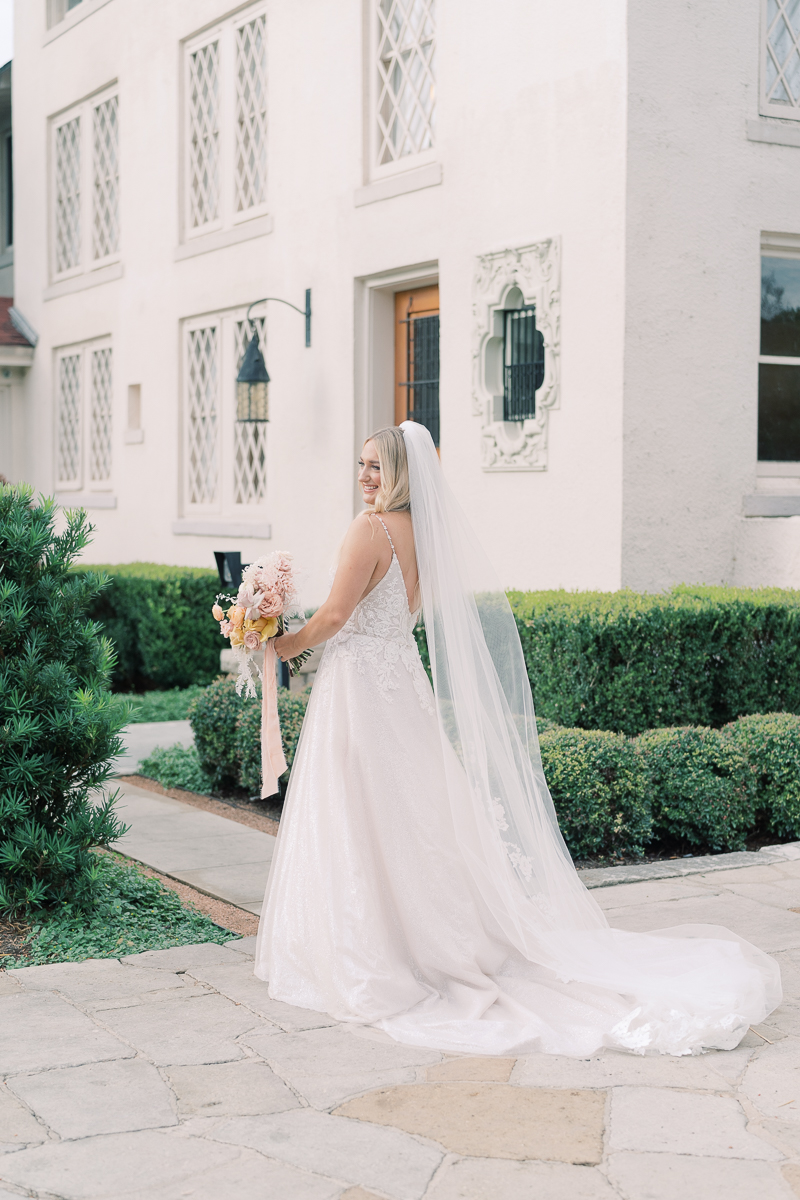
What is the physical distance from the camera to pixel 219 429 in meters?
12.6

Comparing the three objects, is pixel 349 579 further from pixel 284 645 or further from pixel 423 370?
pixel 423 370

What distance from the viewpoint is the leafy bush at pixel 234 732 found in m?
7.33

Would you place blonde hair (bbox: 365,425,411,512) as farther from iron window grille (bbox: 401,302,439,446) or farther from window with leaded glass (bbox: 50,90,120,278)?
window with leaded glass (bbox: 50,90,120,278)

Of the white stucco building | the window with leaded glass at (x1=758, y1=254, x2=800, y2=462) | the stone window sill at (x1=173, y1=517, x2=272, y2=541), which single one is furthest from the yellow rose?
the stone window sill at (x1=173, y1=517, x2=272, y2=541)

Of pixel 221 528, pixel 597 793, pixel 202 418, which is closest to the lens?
pixel 597 793

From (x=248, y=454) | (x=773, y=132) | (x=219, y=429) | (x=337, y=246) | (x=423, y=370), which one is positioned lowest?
(x=248, y=454)

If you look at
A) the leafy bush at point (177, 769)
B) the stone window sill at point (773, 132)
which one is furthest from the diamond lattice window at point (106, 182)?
the stone window sill at point (773, 132)

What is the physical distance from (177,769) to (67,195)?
10337 millimetres

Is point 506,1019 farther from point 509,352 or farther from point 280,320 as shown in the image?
point 280,320

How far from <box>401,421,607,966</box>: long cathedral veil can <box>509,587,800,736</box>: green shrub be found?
2362mm

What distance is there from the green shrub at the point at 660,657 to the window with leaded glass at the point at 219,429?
5.28 metres

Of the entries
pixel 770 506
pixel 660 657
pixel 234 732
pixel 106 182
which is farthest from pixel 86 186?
pixel 660 657

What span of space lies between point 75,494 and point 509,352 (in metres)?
8.38

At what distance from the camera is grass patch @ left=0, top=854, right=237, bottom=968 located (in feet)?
15.4
